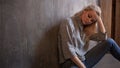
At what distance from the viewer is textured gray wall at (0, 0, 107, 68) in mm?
1890

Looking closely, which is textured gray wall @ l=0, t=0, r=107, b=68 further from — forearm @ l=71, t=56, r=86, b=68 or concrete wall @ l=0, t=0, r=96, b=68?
forearm @ l=71, t=56, r=86, b=68

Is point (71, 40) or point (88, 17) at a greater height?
point (88, 17)

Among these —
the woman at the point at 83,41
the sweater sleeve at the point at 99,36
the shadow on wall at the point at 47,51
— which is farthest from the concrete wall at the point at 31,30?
the sweater sleeve at the point at 99,36

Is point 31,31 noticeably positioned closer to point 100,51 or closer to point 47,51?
point 47,51

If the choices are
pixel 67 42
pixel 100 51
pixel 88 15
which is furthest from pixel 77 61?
pixel 88 15

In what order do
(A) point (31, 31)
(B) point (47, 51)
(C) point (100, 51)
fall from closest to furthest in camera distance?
(A) point (31, 31) < (B) point (47, 51) < (C) point (100, 51)

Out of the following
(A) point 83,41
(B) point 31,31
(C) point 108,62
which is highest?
(B) point 31,31

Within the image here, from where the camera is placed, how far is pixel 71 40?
212 centimetres

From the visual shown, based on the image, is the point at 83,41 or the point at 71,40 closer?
the point at 71,40

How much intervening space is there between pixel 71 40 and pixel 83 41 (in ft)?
0.62

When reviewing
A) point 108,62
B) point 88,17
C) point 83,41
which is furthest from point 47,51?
point 108,62

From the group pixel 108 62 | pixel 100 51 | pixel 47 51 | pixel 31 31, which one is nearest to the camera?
pixel 31 31

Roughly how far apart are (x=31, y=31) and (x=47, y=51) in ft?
0.82

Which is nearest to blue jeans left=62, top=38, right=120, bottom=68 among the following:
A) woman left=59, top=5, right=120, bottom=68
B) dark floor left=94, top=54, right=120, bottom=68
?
woman left=59, top=5, right=120, bottom=68
